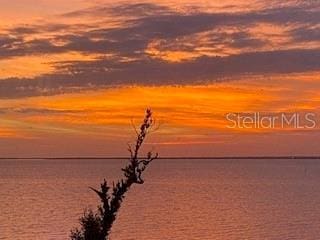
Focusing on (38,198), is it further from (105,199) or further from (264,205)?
(105,199)

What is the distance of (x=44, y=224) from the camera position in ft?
249

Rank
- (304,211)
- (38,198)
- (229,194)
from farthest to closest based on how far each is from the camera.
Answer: (229,194) → (38,198) → (304,211)

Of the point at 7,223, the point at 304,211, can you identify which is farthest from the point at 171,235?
the point at 304,211

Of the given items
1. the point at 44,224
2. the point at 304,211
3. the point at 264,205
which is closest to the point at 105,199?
the point at 44,224

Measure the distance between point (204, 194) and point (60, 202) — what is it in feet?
100

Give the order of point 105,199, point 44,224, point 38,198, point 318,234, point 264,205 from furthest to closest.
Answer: point 38,198 < point 264,205 < point 44,224 < point 318,234 < point 105,199

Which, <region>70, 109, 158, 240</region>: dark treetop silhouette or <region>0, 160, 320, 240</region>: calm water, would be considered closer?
<region>70, 109, 158, 240</region>: dark treetop silhouette

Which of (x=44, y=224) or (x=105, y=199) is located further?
(x=44, y=224)

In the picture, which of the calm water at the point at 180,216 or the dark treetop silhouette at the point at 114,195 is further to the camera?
the calm water at the point at 180,216

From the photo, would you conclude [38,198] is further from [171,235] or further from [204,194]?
[171,235]

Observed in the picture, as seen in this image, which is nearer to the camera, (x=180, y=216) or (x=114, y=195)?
(x=114, y=195)

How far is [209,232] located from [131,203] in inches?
1581

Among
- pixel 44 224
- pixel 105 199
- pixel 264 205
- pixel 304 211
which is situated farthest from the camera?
pixel 264 205

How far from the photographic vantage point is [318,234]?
67250 mm
